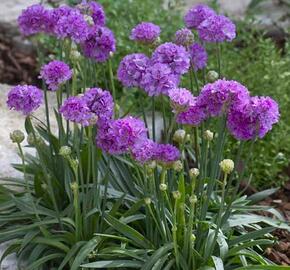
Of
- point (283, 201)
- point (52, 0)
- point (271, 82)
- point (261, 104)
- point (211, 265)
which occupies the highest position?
point (52, 0)

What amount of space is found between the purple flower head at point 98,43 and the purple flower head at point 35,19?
171 millimetres

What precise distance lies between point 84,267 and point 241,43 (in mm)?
2644

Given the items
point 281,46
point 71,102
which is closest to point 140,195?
point 71,102

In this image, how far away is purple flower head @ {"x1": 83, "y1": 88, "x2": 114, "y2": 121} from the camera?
8.16ft

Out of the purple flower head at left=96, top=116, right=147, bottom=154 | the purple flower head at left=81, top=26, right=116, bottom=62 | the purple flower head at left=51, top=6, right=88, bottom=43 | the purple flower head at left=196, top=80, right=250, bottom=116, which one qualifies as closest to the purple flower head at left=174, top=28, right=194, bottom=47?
the purple flower head at left=81, top=26, right=116, bottom=62

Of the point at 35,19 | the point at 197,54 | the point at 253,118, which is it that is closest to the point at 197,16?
the point at 197,54

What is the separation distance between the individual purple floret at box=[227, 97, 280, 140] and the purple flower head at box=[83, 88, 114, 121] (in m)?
0.40

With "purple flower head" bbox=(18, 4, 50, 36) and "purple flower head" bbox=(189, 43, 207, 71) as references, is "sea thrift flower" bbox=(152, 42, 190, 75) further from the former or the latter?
"purple flower head" bbox=(18, 4, 50, 36)

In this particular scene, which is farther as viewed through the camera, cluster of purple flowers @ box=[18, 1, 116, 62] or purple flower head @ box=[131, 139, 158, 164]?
cluster of purple flowers @ box=[18, 1, 116, 62]

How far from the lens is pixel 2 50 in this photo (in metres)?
5.14

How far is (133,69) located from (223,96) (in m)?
Answer: 0.38

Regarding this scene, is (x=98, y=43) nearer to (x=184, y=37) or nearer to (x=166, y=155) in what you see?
(x=184, y=37)

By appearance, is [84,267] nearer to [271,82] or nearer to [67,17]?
[67,17]

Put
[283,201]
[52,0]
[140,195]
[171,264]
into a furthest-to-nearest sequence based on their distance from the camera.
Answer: [52,0], [283,201], [140,195], [171,264]
